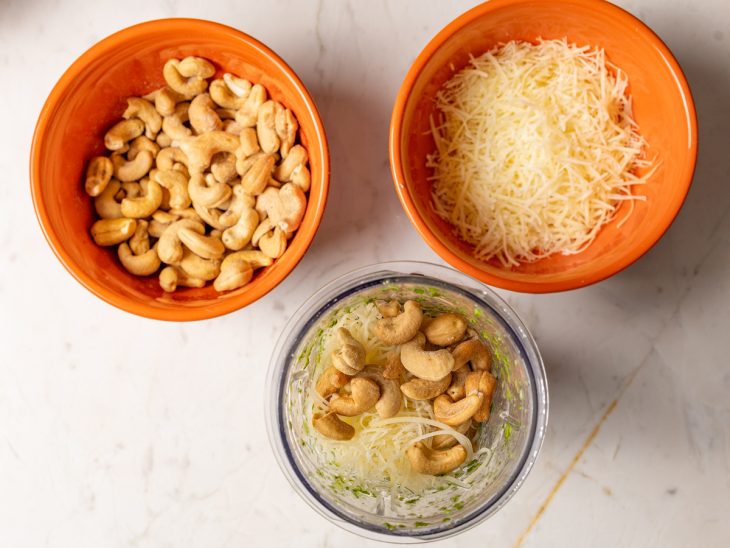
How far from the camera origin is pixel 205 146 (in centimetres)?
91

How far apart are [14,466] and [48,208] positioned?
1.36 ft

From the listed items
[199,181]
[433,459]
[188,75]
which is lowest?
[433,459]

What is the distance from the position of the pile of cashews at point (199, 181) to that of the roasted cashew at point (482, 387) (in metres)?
0.28

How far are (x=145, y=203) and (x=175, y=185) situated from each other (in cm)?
4

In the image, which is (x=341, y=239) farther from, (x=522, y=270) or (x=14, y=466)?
(x=14, y=466)

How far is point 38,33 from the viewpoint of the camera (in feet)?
3.31

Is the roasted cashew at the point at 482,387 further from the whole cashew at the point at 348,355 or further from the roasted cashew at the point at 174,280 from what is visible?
the roasted cashew at the point at 174,280

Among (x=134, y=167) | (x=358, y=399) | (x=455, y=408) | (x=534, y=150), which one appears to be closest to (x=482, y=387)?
(x=455, y=408)

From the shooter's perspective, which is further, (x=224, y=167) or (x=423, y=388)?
(x=224, y=167)

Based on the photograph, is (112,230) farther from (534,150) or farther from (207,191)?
(534,150)

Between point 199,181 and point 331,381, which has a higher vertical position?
point 199,181

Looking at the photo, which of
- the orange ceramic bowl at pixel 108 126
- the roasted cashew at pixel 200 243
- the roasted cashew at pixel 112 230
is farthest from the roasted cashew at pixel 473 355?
the roasted cashew at pixel 112 230

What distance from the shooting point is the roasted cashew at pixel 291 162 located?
91 cm

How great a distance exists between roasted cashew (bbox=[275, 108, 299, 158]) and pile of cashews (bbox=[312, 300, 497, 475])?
0.25 m
